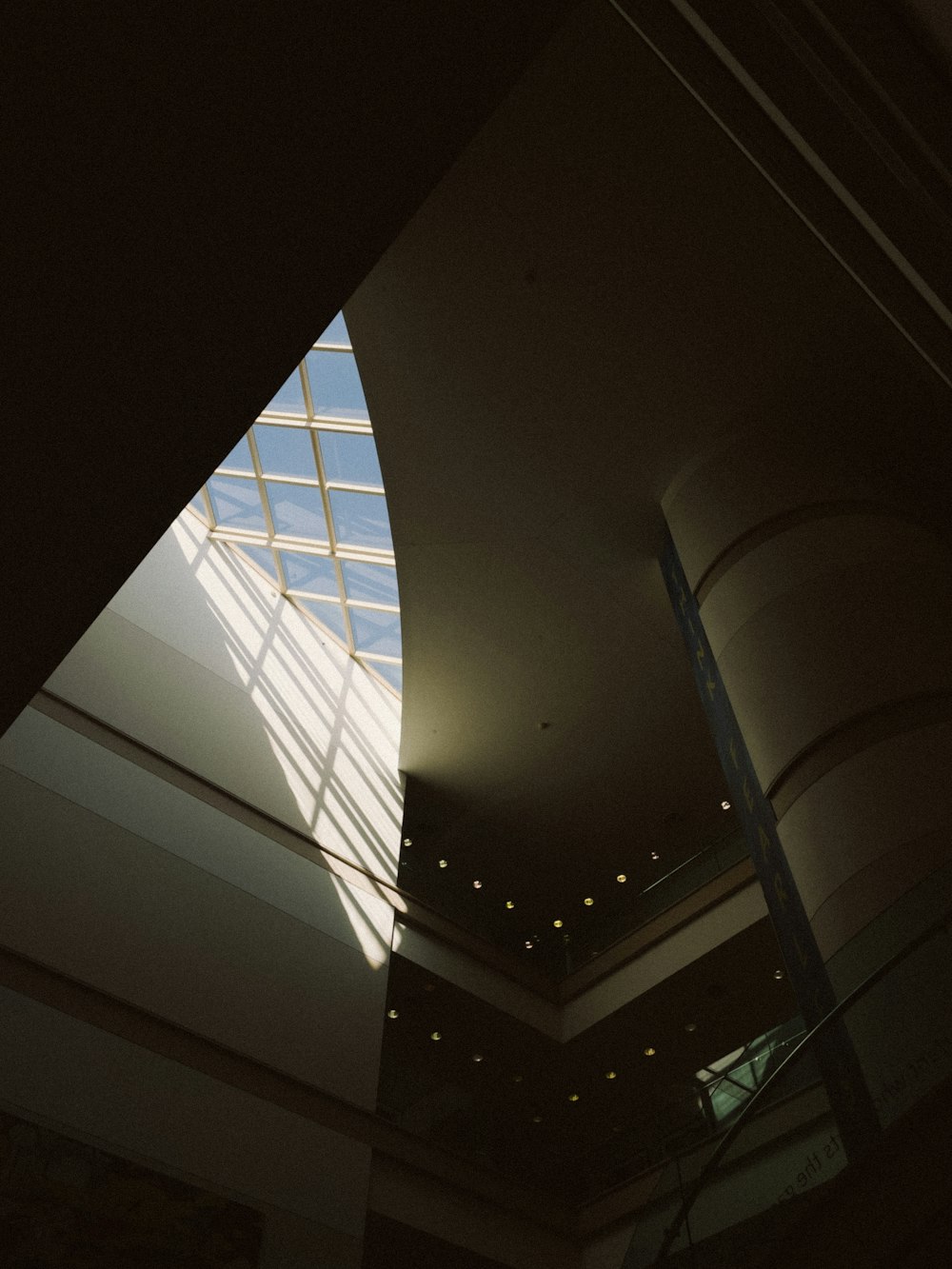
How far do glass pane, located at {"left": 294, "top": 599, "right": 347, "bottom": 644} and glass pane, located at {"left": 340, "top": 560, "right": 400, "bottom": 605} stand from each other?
1.05 m

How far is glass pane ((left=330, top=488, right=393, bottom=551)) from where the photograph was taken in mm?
20031

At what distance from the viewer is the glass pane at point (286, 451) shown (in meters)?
19.6

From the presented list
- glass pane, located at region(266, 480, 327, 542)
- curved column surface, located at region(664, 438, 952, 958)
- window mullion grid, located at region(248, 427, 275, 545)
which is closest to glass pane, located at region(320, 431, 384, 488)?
glass pane, located at region(266, 480, 327, 542)

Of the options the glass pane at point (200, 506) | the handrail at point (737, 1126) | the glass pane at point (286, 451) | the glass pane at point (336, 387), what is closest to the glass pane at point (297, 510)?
the glass pane at point (286, 451)

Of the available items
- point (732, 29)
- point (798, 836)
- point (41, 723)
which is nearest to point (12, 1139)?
point (41, 723)

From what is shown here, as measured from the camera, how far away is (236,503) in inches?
856

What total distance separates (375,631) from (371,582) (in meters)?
1.77

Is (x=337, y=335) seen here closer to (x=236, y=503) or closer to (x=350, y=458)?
(x=350, y=458)

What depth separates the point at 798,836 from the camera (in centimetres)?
1093

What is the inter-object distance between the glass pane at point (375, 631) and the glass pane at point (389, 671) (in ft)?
1.24

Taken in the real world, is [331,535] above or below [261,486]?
below

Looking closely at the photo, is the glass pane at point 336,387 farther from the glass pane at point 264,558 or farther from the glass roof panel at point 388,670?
the glass roof panel at point 388,670

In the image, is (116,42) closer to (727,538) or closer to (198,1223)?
(727,538)

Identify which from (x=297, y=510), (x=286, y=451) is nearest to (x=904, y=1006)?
(x=286, y=451)
